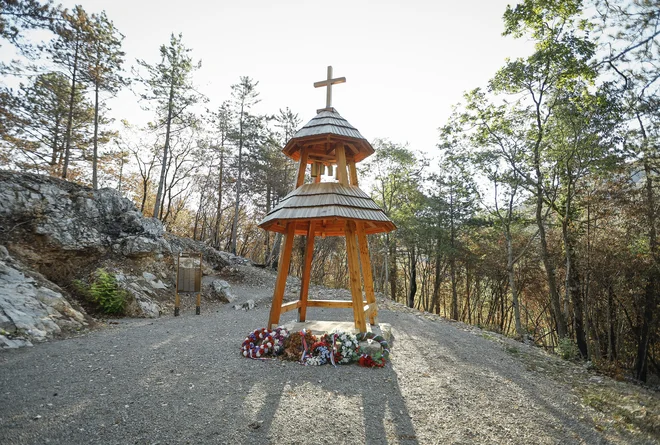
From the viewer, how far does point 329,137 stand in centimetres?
561

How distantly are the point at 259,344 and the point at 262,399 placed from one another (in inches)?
71.0

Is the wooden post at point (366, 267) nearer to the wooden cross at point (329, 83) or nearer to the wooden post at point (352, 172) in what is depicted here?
the wooden post at point (352, 172)

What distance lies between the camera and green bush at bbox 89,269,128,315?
813cm

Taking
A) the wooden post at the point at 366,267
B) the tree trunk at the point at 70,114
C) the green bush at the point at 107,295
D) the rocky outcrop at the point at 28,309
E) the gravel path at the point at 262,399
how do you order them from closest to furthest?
1. the gravel path at the point at 262,399
2. the rocky outcrop at the point at 28,309
3. the wooden post at the point at 366,267
4. the green bush at the point at 107,295
5. the tree trunk at the point at 70,114

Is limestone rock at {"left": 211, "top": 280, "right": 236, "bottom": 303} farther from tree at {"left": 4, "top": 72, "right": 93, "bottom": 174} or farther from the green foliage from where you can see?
tree at {"left": 4, "top": 72, "right": 93, "bottom": 174}

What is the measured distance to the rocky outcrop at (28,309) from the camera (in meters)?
5.38

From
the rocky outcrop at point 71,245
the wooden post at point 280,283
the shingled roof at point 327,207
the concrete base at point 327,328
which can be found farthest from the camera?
the rocky outcrop at point 71,245

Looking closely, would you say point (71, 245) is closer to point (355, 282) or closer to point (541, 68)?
point (355, 282)

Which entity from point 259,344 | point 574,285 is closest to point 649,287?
point 574,285

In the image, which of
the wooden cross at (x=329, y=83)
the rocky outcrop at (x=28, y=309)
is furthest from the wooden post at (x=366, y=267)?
the rocky outcrop at (x=28, y=309)

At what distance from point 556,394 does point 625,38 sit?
16.1ft

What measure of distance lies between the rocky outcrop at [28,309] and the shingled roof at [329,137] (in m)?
5.76

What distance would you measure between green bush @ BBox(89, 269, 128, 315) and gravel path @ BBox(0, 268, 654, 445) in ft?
7.98

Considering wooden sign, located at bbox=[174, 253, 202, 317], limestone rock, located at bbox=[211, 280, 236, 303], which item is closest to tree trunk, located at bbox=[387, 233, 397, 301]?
limestone rock, located at bbox=[211, 280, 236, 303]
